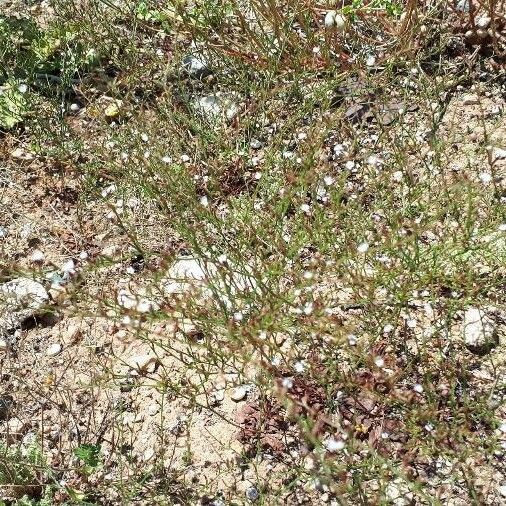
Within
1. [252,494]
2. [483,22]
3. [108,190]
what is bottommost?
[252,494]

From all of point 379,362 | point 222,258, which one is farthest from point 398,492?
point 222,258

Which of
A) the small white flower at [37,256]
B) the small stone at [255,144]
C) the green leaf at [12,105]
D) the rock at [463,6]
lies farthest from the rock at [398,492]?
the green leaf at [12,105]

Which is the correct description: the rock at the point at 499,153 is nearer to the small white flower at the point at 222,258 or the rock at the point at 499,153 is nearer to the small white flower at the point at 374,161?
the small white flower at the point at 374,161

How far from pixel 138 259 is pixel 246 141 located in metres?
0.95

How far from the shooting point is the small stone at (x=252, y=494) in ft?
8.64

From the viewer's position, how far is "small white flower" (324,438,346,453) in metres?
2.42

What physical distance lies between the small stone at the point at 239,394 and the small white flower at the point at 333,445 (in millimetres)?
430

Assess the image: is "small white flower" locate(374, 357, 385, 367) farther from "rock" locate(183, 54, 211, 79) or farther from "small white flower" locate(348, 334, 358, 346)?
"rock" locate(183, 54, 211, 79)

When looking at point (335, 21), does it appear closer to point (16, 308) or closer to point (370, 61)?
point (370, 61)

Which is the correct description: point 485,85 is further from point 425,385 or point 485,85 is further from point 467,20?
point 425,385

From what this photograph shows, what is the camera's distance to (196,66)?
4.35m

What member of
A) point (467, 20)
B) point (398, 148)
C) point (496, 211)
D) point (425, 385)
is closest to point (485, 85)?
point (467, 20)

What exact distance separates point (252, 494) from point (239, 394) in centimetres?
42

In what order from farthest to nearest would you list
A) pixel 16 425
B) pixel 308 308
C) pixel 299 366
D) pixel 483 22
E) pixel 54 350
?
pixel 483 22 < pixel 54 350 < pixel 16 425 < pixel 308 308 < pixel 299 366
